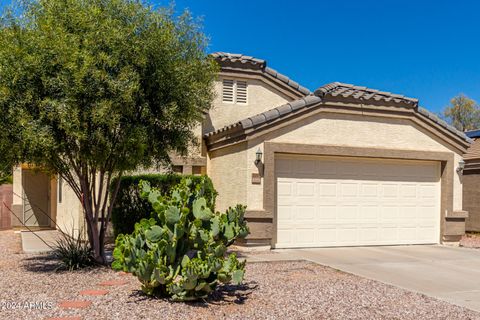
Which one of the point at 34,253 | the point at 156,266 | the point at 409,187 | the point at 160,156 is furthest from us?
the point at 409,187

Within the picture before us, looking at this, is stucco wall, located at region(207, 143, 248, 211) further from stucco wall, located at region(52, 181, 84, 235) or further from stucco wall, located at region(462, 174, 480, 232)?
stucco wall, located at region(462, 174, 480, 232)

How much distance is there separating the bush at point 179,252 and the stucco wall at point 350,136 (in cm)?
516

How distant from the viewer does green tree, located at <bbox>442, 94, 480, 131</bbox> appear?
4719 cm

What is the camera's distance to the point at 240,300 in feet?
24.3

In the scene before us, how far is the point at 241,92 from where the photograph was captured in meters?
17.3

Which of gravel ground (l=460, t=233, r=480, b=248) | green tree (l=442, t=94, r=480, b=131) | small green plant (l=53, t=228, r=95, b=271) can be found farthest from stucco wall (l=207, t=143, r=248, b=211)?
green tree (l=442, t=94, r=480, b=131)

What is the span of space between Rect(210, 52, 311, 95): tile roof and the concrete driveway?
22.8 ft

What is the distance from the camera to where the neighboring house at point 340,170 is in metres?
12.8

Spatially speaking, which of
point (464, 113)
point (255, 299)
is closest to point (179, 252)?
point (255, 299)

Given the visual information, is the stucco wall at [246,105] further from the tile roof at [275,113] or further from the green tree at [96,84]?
the green tree at [96,84]

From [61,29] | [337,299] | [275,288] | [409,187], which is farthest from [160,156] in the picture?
[409,187]

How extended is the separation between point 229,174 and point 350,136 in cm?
337

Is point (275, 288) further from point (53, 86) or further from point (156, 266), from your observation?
point (53, 86)

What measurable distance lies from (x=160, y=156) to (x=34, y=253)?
4.15 m
